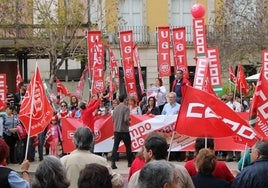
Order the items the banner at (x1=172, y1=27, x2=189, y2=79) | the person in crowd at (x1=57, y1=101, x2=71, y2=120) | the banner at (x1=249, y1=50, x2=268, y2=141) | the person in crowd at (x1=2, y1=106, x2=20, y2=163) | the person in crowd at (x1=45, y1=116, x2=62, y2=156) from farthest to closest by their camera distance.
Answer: the banner at (x1=172, y1=27, x2=189, y2=79) < the person in crowd at (x1=57, y1=101, x2=71, y2=120) < the person in crowd at (x1=45, y1=116, x2=62, y2=156) < the person in crowd at (x1=2, y1=106, x2=20, y2=163) < the banner at (x1=249, y1=50, x2=268, y2=141)

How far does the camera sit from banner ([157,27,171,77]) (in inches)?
976

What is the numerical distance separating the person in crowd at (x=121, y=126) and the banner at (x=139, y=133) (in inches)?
32.1

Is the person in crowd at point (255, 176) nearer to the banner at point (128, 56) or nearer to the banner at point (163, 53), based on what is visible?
the banner at point (128, 56)

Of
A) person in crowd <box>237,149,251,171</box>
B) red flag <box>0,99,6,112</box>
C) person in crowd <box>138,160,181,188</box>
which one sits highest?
A: person in crowd <box>138,160,181,188</box>

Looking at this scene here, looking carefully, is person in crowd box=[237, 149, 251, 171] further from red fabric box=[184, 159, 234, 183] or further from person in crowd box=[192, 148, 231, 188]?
person in crowd box=[192, 148, 231, 188]

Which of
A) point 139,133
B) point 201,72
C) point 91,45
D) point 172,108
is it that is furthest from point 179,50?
point 201,72

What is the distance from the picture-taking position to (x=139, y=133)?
60.1ft

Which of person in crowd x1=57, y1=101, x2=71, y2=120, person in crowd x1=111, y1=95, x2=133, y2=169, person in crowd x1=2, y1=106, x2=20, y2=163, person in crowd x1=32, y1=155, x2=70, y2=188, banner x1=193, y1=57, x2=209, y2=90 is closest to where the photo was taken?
person in crowd x1=32, y1=155, x2=70, y2=188

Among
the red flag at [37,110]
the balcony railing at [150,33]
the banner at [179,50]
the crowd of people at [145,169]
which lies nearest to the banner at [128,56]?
the banner at [179,50]

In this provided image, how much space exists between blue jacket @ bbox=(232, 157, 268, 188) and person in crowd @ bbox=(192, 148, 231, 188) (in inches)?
6.7

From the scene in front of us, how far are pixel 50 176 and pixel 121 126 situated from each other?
11081 millimetres

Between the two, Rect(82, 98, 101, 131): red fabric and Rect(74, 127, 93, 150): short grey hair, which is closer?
Rect(74, 127, 93, 150): short grey hair

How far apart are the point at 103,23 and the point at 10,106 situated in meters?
17.8

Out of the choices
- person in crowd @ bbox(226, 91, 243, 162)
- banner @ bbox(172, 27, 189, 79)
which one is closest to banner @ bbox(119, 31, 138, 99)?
banner @ bbox(172, 27, 189, 79)
